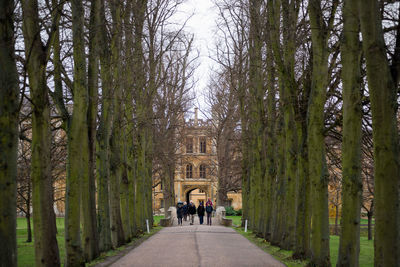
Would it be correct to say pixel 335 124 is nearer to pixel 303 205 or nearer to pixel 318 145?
pixel 318 145

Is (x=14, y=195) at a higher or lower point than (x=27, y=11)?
lower

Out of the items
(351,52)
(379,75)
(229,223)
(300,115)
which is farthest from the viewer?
(229,223)

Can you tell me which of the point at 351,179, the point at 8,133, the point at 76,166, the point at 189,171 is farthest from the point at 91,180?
the point at 189,171

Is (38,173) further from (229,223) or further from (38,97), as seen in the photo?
(229,223)

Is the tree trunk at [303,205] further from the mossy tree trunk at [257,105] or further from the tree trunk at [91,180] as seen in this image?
the mossy tree trunk at [257,105]

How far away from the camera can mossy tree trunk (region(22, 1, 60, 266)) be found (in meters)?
11.0

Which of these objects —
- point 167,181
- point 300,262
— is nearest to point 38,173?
point 300,262

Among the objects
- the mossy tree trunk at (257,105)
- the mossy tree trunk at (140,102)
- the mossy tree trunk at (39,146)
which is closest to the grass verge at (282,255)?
the mossy tree trunk at (257,105)

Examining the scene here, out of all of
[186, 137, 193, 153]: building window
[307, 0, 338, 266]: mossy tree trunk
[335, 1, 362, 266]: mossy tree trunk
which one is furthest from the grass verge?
[186, 137, 193, 153]: building window

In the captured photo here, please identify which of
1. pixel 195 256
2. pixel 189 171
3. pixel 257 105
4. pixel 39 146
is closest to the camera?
pixel 39 146

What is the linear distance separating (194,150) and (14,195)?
76459 millimetres

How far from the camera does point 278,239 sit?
20109mm

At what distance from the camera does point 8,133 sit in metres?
8.59

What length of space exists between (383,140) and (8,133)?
5636 millimetres
